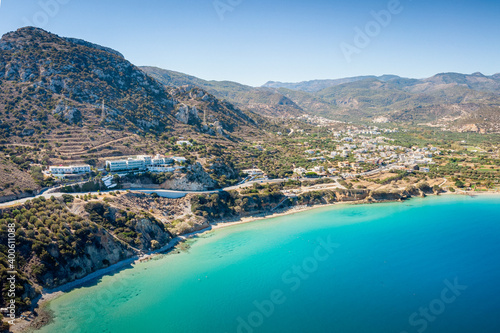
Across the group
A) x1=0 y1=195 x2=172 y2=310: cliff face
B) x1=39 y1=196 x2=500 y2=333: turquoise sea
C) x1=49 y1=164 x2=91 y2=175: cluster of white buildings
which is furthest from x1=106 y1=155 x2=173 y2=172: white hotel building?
x1=39 y1=196 x2=500 y2=333: turquoise sea

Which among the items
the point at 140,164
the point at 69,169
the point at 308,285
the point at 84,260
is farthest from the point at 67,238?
the point at 308,285

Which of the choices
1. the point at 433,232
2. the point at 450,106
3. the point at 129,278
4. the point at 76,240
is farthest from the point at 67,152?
the point at 450,106

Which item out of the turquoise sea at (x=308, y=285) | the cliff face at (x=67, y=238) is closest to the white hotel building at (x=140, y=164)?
the cliff face at (x=67, y=238)

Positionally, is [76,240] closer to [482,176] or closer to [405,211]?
[405,211]

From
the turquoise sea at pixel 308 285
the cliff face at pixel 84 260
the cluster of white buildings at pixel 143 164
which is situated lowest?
the turquoise sea at pixel 308 285

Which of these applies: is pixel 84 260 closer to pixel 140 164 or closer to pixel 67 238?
pixel 67 238

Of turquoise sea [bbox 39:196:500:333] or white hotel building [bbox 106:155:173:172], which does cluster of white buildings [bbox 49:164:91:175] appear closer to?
white hotel building [bbox 106:155:173:172]

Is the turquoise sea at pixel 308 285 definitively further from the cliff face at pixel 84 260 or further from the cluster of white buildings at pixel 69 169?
the cluster of white buildings at pixel 69 169
